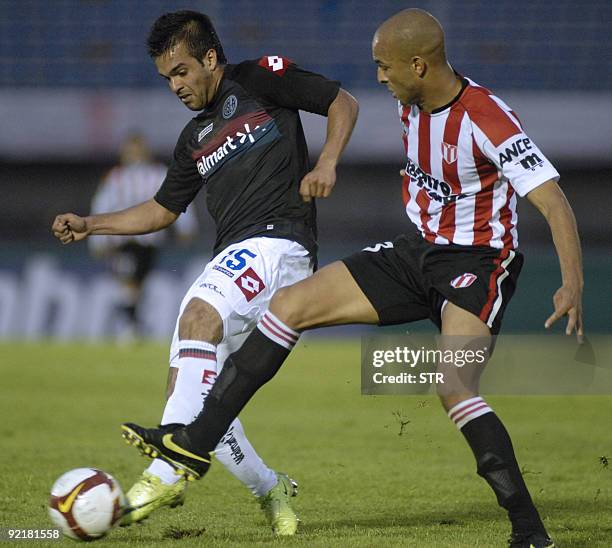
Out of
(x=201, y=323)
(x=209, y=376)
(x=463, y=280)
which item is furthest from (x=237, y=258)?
(x=463, y=280)

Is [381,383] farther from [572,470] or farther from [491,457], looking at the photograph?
[572,470]

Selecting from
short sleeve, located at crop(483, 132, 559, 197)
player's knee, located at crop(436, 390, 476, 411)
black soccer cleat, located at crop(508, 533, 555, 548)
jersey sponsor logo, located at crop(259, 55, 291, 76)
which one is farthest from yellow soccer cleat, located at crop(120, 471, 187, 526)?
jersey sponsor logo, located at crop(259, 55, 291, 76)

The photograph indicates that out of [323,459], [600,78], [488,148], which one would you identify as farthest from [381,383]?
[600,78]

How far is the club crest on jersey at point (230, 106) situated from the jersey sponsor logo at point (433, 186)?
94cm

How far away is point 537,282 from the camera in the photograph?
519 inches

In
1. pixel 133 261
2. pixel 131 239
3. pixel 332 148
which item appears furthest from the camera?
pixel 133 261

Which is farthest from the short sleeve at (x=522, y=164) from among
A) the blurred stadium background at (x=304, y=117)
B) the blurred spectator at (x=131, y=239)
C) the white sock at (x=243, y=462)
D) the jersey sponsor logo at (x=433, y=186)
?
the blurred spectator at (x=131, y=239)

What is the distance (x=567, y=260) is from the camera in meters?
3.73

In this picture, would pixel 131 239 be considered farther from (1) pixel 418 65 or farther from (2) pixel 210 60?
(1) pixel 418 65

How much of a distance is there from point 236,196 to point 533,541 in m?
1.95

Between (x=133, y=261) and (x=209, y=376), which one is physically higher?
(x=133, y=261)

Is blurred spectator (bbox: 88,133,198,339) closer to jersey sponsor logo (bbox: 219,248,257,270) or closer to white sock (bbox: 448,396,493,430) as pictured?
jersey sponsor logo (bbox: 219,248,257,270)

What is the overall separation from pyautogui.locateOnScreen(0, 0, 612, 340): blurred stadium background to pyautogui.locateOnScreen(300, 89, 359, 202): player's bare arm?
8716mm

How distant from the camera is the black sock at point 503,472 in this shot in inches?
151
